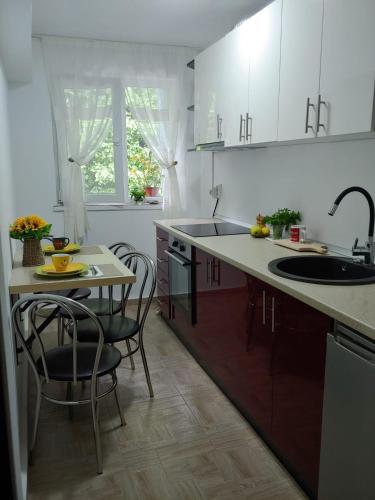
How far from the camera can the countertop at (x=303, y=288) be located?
1.36m

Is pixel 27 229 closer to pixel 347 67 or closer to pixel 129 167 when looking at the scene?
pixel 347 67

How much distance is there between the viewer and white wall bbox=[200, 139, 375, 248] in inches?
87.1

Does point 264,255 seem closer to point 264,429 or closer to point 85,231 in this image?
point 264,429

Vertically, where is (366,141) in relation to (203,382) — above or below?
above

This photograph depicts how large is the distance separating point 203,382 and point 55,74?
2794 mm

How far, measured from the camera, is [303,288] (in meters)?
1.65

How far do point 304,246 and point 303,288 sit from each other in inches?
31.3

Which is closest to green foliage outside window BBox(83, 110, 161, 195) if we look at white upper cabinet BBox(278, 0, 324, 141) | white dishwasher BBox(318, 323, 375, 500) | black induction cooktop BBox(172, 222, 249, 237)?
black induction cooktop BBox(172, 222, 249, 237)

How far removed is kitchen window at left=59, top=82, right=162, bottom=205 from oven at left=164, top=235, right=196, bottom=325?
1062 millimetres

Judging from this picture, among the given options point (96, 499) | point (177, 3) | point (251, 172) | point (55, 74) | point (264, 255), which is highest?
point (177, 3)

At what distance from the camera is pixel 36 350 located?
3.21 metres

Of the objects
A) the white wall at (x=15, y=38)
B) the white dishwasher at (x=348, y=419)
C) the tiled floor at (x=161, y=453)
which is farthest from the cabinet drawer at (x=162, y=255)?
the white dishwasher at (x=348, y=419)

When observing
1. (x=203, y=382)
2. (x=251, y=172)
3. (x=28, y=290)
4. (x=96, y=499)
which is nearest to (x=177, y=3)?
(x=251, y=172)

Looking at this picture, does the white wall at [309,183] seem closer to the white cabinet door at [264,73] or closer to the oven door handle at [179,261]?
the white cabinet door at [264,73]
